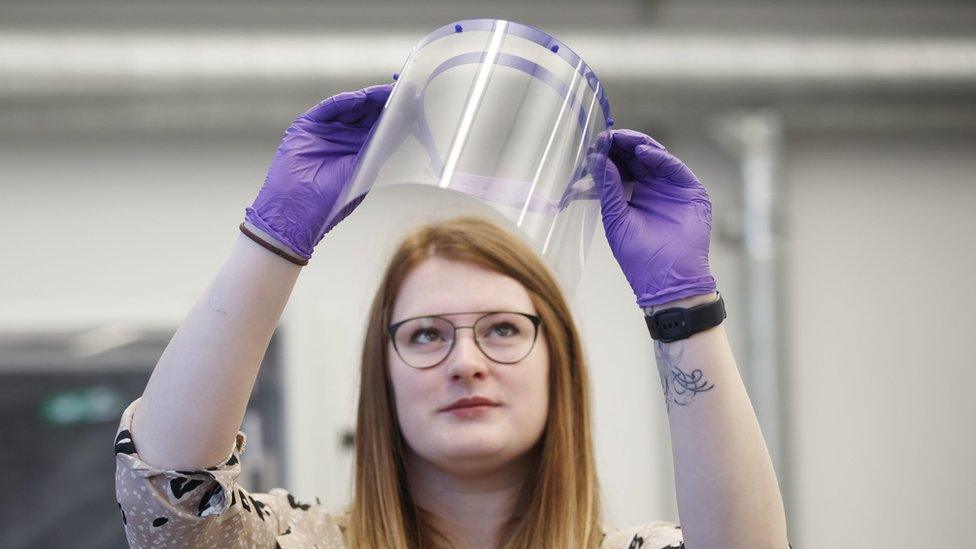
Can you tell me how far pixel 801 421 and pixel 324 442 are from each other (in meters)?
1.61

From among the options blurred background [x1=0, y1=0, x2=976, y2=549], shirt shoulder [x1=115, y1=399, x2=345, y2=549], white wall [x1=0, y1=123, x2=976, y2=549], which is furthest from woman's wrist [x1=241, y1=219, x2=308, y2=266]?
white wall [x1=0, y1=123, x2=976, y2=549]

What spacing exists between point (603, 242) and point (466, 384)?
4.85 ft

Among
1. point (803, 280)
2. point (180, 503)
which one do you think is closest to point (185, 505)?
point (180, 503)

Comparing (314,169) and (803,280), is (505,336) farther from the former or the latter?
(803,280)

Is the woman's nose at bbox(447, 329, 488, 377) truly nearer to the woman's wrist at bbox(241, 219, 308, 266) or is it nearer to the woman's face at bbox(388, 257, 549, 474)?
the woman's face at bbox(388, 257, 549, 474)

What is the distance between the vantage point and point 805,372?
3189 mm

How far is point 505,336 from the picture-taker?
1200 mm

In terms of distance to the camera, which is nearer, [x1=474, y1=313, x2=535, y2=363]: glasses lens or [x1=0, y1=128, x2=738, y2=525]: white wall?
[x1=474, y1=313, x2=535, y2=363]: glasses lens

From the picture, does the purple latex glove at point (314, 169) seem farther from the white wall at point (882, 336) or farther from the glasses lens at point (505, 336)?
the white wall at point (882, 336)

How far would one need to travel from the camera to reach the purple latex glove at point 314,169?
1.03 metres

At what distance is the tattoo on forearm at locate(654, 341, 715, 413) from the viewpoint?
1000 mm

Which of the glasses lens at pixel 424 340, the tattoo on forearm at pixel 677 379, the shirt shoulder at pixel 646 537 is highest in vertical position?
the glasses lens at pixel 424 340

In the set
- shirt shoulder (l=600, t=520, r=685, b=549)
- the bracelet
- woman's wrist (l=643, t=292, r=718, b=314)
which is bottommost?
shirt shoulder (l=600, t=520, r=685, b=549)

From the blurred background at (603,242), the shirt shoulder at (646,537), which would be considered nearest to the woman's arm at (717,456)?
the shirt shoulder at (646,537)
